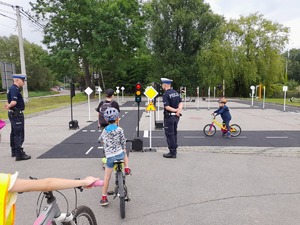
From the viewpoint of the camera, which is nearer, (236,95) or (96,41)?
(96,41)

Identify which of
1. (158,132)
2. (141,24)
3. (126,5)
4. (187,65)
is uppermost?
(126,5)

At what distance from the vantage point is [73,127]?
11688 millimetres

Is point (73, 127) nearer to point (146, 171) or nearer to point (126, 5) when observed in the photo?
point (146, 171)

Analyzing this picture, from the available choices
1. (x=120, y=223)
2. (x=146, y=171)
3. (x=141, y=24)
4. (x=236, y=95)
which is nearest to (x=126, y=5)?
(x=141, y=24)

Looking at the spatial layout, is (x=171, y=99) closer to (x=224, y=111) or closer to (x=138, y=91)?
(x=138, y=91)

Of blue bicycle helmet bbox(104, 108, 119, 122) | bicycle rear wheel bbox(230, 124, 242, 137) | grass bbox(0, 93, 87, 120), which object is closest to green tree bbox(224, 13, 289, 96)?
grass bbox(0, 93, 87, 120)

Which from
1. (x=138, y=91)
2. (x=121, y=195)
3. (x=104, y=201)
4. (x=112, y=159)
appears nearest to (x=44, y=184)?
(x=121, y=195)

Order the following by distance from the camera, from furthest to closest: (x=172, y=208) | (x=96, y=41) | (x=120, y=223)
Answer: (x=96, y=41) → (x=172, y=208) → (x=120, y=223)

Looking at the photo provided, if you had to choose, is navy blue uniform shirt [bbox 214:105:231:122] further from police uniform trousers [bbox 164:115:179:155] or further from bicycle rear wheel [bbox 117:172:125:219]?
bicycle rear wheel [bbox 117:172:125:219]

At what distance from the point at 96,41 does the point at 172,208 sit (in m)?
27.7

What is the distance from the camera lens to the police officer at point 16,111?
20.5ft

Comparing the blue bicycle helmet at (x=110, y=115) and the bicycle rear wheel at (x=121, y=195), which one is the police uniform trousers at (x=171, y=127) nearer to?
the blue bicycle helmet at (x=110, y=115)

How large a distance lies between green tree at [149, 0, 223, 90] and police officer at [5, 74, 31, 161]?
35.6 meters

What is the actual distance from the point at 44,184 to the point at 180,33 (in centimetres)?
4366
